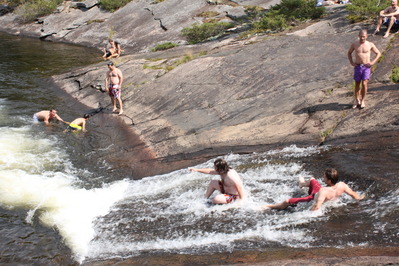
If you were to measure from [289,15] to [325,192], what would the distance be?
1348 cm

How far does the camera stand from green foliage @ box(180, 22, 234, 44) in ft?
72.6

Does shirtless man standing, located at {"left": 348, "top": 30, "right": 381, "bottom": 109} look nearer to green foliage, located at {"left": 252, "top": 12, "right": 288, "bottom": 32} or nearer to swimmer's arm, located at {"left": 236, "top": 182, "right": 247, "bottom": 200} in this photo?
swimmer's arm, located at {"left": 236, "top": 182, "right": 247, "bottom": 200}

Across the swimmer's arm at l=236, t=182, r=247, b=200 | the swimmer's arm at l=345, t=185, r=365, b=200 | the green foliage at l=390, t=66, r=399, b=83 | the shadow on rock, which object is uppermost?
→ the green foliage at l=390, t=66, r=399, b=83

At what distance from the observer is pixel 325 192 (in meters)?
7.07

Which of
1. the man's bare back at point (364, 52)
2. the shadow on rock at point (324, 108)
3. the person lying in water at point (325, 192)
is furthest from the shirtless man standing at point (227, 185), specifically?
the man's bare back at point (364, 52)

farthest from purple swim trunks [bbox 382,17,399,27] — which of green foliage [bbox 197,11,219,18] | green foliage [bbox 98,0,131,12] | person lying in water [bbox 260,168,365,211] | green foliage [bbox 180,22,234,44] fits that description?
green foliage [bbox 98,0,131,12]

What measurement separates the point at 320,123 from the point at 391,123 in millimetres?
1610

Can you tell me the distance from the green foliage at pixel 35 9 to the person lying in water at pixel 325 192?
3271cm

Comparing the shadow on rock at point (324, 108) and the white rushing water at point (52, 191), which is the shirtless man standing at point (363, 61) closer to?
the shadow on rock at point (324, 108)

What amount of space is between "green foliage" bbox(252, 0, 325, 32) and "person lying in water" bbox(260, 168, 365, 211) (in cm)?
1138

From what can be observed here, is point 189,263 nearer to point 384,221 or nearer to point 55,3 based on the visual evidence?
point 384,221

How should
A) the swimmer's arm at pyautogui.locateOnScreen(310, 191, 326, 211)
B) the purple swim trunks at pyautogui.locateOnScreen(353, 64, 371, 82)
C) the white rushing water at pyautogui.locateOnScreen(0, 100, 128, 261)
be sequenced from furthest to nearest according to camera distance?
1. the purple swim trunks at pyautogui.locateOnScreen(353, 64, 371, 82)
2. the white rushing water at pyautogui.locateOnScreen(0, 100, 128, 261)
3. the swimmer's arm at pyautogui.locateOnScreen(310, 191, 326, 211)

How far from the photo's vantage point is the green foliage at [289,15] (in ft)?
58.5

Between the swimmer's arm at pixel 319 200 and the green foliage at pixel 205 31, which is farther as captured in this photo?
the green foliage at pixel 205 31
